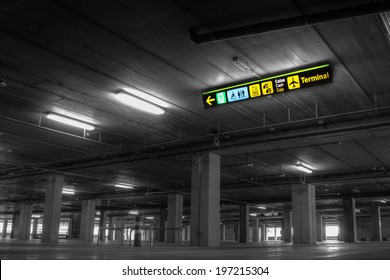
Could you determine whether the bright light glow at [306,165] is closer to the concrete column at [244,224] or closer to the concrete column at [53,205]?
the concrete column at [53,205]

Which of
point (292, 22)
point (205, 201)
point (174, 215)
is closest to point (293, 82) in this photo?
point (292, 22)

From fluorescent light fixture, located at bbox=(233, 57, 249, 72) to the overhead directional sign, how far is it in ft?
2.06

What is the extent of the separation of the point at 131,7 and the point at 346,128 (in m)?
11.2

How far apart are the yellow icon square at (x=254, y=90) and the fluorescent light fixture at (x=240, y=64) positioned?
594 millimetres

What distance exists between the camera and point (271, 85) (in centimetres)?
1195

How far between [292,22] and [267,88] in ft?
11.2

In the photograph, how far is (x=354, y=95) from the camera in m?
14.0

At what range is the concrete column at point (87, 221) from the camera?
1737 inches

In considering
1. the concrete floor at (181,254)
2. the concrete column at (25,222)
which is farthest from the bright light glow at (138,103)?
the concrete column at (25,222)

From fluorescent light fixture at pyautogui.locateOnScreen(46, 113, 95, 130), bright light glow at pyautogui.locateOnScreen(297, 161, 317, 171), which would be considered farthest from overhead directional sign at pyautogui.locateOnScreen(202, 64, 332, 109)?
bright light glow at pyautogui.locateOnScreen(297, 161, 317, 171)

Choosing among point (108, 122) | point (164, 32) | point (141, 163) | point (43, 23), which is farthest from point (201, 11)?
point (141, 163)

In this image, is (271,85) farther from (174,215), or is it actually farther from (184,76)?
(174,215)

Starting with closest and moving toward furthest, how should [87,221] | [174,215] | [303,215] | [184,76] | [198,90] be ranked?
[184,76]
[198,90]
[303,215]
[174,215]
[87,221]

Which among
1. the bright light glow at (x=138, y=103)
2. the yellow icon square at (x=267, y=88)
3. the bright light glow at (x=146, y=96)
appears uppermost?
the bright light glow at (x=146, y=96)
